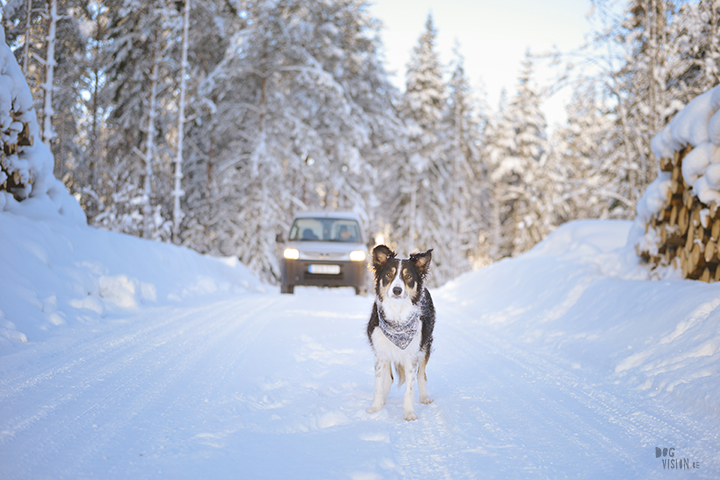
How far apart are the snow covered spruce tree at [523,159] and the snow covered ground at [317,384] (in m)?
23.6

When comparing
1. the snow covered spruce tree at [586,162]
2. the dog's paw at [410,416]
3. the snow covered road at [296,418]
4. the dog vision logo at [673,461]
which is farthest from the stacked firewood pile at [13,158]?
the snow covered spruce tree at [586,162]

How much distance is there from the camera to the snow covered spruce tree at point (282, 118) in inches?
685

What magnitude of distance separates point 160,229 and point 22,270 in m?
7.77

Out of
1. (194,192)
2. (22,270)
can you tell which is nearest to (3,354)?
(22,270)

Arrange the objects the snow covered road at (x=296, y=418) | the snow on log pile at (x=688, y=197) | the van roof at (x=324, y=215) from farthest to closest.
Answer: the van roof at (x=324, y=215) → the snow on log pile at (x=688, y=197) → the snow covered road at (x=296, y=418)

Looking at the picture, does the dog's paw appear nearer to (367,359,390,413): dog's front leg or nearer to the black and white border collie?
the black and white border collie

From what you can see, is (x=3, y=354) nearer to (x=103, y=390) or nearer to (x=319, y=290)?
(x=103, y=390)

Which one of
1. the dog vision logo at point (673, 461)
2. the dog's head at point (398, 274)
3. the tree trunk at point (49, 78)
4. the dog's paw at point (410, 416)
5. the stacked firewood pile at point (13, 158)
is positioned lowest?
the dog's paw at point (410, 416)

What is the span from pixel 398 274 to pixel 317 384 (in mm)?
1435

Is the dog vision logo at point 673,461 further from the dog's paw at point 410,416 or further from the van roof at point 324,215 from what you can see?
the van roof at point 324,215

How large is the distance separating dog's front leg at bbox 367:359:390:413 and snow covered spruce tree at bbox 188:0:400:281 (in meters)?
13.6

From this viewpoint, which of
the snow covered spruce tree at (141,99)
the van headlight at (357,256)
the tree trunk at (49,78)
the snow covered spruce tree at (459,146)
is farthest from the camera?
the snow covered spruce tree at (459,146)

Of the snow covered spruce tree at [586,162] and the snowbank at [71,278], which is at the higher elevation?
the snow covered spruce tree at [586,162]

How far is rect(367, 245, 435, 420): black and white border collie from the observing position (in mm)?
3873
